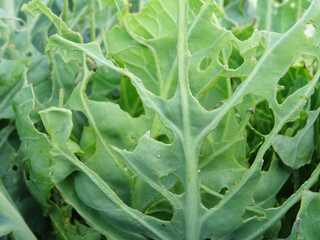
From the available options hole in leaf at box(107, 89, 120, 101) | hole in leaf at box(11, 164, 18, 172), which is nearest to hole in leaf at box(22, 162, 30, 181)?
hole in leaf at box(11, 164, 18, 172)

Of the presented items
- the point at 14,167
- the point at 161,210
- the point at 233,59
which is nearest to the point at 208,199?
the point at 161,210

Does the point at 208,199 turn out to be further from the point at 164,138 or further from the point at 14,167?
the point at 14,167

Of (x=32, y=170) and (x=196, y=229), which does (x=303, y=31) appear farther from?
(x=32, y=170)

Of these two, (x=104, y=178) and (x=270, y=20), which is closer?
(x=104, y=178)

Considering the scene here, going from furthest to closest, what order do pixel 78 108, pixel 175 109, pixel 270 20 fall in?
1. pixel 270 20
2. pixel 78 108
3. pixel 175 109

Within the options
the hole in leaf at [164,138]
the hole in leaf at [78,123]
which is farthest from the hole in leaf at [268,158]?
the hole in leaf at [78,123]

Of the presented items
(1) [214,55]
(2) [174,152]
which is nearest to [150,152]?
(2) [174,152]

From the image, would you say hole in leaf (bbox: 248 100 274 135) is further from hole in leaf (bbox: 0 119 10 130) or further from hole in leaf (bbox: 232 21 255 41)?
hole in leaf (bbox: 0 119 10 130)

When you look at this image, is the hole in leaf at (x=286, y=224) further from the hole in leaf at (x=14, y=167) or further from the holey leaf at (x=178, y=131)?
the hole in leaf at (x=14, y=167)
